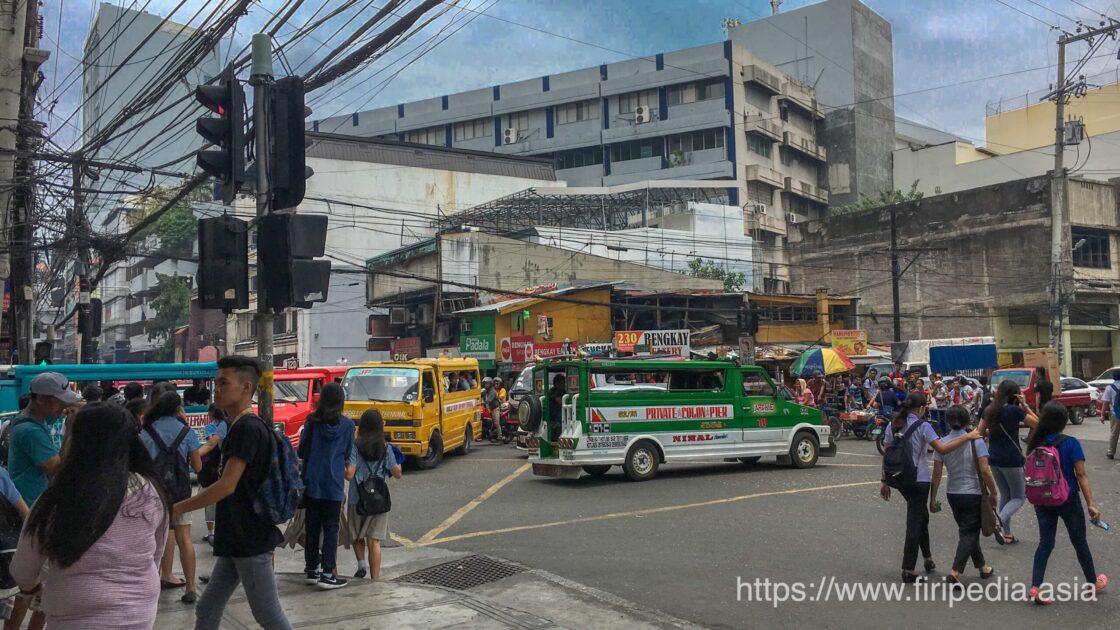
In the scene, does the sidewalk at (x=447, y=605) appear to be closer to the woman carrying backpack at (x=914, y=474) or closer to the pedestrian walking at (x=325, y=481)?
the pedestrian walking at (x=325, y=481)

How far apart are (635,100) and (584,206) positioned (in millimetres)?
17808

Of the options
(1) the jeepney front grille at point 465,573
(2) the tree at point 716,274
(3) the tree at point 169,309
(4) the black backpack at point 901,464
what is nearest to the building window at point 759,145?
(2) the tree at point 716,274

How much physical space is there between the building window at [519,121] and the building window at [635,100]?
27.4ft

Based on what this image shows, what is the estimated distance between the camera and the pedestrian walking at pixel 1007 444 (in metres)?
8.87

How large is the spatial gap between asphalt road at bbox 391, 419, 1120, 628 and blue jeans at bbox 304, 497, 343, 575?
218 centimetres

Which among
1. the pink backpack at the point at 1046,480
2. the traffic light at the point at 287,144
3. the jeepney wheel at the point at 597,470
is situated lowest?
the jeepney wheel at the point at 597,470

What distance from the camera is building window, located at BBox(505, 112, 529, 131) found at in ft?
235

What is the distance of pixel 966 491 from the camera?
772 cm

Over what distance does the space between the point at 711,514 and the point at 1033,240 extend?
3733 cm

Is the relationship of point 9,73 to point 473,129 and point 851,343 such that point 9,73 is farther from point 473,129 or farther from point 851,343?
point 473,129

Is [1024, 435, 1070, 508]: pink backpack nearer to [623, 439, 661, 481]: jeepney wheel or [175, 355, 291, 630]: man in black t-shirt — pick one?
[175, 355, 291, 630]: man in black t-shirt

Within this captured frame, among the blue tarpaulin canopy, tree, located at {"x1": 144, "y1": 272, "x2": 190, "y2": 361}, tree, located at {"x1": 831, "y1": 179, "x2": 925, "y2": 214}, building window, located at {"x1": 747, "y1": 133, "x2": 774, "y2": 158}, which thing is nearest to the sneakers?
the blue tarpaulin canopy

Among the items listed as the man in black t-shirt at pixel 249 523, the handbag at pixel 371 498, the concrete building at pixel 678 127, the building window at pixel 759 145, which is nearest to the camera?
the man in black t-shirt at pixel 249 523

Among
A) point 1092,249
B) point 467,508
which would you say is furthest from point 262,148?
point 1092,249
